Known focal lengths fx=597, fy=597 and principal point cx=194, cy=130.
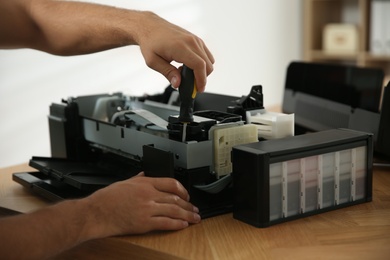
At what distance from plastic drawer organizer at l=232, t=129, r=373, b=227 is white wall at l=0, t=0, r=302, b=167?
2100 millimetres

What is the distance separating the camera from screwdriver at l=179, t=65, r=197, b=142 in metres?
1.27

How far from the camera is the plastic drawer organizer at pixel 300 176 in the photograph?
3.86 ft

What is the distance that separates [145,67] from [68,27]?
6.73 ft

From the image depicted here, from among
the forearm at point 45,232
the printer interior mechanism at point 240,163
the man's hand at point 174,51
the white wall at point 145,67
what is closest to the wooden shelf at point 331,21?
the white wall at point 145,67

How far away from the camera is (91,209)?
1146 mm

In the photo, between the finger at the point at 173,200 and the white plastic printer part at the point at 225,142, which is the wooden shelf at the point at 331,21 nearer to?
the white plastic printer part at the point at 225,142

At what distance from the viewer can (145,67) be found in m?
3.78

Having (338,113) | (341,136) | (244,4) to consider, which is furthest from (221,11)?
(341,136)

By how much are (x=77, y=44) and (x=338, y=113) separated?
835 millimetres

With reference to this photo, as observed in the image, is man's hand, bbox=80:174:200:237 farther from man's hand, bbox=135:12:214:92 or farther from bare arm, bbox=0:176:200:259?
man's hand, bbox=135:12:214:92

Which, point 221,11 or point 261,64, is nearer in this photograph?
point 221,11

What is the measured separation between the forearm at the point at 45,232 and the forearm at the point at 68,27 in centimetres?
53

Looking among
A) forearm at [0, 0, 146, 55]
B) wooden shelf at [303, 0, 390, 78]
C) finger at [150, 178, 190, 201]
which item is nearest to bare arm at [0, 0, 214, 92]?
forearm at [0, 0, 146, 55]

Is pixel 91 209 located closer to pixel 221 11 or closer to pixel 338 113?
pixel 338 113
